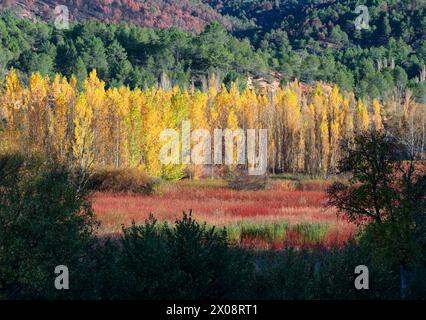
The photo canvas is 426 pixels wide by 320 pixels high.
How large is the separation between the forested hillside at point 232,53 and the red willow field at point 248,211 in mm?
33051

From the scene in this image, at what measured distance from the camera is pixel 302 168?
49.9m

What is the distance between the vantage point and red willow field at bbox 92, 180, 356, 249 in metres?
19.6

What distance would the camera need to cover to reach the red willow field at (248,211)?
19594mm

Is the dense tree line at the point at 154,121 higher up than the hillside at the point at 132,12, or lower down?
lower down

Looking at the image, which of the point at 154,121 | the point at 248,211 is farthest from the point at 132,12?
the point at 248,211

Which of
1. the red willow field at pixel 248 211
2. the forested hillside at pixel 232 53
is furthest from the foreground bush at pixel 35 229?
the forested hillside at pixel 232 53

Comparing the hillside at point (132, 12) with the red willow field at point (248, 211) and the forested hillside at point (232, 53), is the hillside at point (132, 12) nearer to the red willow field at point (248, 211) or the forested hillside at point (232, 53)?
the forested hillside at point (232, 53)

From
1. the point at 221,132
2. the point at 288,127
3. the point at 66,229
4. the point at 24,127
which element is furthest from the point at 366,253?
the point at 288,127

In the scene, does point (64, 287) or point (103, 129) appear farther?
point (103, 129)

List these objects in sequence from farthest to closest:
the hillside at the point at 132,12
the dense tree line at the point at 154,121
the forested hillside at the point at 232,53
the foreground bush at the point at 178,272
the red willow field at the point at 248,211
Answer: the hillside at the point at 132,12 < the forested hillside at the point at 232,53 < the dense tree line at the point at 154,121 < the red willow field at the point at 248,211 < the foreground bush at the point at 178,272

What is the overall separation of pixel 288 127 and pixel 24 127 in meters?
23.4

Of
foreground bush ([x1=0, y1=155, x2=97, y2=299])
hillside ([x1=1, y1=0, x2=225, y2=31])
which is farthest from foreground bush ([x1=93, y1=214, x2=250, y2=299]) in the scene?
hillside ([x1=1, y1=0, x2=225, y2=31])

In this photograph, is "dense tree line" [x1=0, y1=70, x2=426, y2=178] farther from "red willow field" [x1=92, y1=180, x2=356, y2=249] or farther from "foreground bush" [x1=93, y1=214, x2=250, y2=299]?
"foreground bush" [x1=93, y1=214, x2=250, y2=299]
